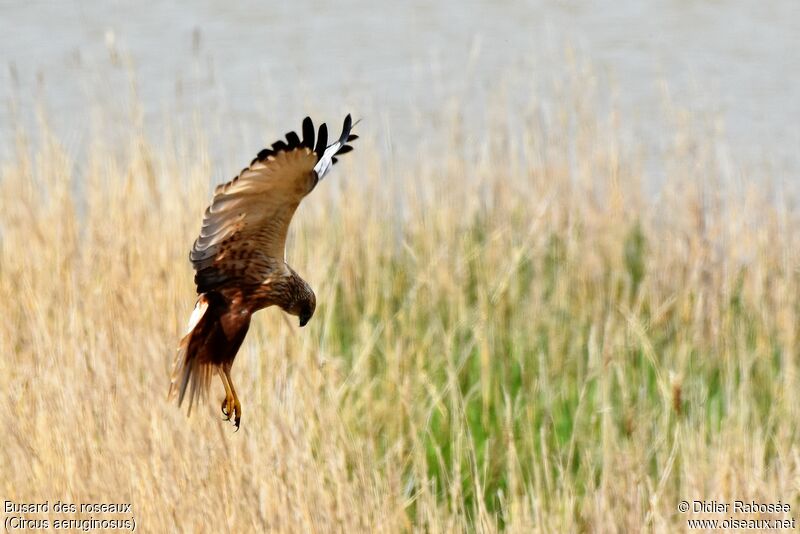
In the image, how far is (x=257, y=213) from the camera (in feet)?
7.52

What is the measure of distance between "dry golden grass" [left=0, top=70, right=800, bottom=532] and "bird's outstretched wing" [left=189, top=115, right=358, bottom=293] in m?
1.19

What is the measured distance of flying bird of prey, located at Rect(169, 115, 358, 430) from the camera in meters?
2.26

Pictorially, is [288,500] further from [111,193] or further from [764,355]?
[764,355]

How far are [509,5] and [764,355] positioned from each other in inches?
445

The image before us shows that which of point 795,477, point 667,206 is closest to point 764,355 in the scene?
point 667,206

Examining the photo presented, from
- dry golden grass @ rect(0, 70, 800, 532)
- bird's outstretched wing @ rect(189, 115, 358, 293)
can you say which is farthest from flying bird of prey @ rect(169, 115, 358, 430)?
dry golden grass @ rect(0, 70, 800, 532)

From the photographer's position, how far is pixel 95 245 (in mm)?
4832

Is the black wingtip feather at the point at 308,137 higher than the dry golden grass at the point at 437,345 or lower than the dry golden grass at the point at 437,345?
higher

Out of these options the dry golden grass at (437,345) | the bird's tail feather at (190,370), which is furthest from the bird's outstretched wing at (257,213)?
the dry golden grass at (437,345)

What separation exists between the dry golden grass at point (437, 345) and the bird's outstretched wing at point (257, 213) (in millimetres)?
1190

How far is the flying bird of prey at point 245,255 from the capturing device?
7.41 feet

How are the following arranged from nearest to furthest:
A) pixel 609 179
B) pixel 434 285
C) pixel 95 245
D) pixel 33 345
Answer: pixel 33 345, pixel 95 245, pixel 434 285, pixel 609 179

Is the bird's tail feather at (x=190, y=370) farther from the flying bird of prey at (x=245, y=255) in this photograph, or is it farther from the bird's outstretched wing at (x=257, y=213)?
the bird's outstretched wing at (x=257, y=213)

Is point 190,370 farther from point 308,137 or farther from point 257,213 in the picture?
point 308,137
